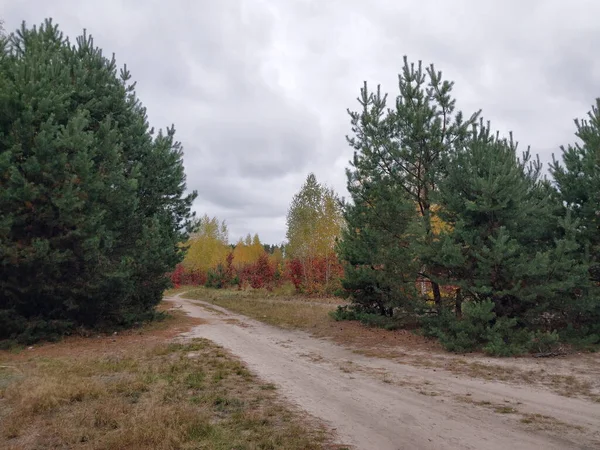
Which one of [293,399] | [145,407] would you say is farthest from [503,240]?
[145,407]

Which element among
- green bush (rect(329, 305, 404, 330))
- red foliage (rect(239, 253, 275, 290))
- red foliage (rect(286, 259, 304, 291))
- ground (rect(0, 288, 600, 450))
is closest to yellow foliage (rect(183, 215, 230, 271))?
red foliage (rect(239, 253, 275, 290))

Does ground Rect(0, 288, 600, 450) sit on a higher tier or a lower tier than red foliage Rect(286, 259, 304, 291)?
lower

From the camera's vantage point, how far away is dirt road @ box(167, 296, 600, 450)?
5164mm

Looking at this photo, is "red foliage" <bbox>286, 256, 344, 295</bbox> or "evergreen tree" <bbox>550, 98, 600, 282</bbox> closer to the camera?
"evergreen tree" <bbox>550, 98, 600, 282</bbox>

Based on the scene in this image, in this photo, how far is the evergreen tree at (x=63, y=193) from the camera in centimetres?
1265

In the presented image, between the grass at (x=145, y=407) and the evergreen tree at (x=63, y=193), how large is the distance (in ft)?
10.5

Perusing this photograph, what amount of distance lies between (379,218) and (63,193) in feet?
38.2

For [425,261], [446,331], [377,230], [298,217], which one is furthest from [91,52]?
[298,217]

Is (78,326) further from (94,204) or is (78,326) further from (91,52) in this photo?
(91,52)

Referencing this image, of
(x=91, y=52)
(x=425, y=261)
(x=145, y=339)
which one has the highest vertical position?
(x=91, y=52)

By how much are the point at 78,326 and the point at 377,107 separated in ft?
50.2

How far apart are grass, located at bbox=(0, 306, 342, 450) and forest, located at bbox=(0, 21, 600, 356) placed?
4225 millimetres

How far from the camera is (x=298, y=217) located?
42.4m

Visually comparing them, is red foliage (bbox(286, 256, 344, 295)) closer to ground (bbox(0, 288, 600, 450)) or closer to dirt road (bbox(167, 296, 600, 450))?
ground (bbox(0, 288, 600, 450))
